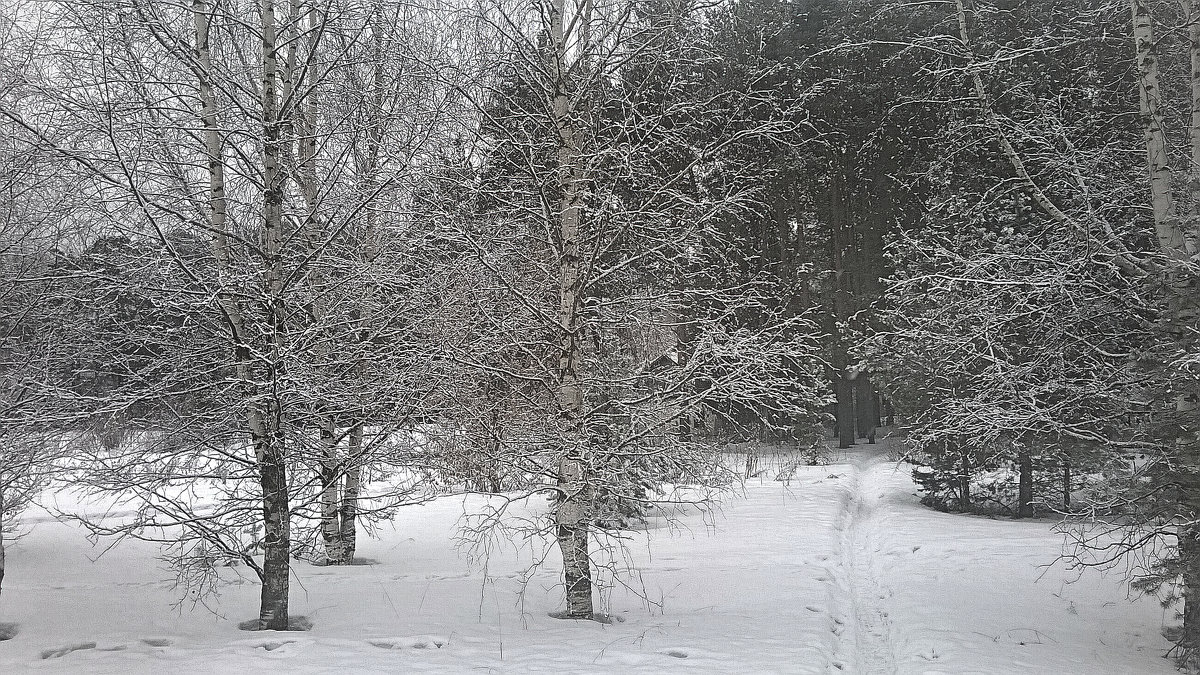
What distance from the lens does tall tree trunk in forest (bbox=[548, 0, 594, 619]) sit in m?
6.70

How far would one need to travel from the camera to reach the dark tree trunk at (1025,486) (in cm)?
1303

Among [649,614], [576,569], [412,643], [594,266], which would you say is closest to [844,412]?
[649,614]

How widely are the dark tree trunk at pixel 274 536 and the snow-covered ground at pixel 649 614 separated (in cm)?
20

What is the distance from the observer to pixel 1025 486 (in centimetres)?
1346

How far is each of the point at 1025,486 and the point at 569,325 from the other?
33.0 ft

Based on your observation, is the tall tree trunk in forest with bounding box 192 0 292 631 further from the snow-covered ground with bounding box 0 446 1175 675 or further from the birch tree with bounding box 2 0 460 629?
the snow-covered ground with bounding box 0 446 1175 675

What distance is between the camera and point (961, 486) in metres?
14.1

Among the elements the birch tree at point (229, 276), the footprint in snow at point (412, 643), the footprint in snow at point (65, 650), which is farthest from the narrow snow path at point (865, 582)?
the footprint in snow at point (65, 650)

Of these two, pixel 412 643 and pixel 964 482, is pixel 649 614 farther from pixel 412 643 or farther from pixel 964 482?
pixel 964 482

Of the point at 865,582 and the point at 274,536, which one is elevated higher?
the point at 274,536

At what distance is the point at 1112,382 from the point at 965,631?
243 centimetres

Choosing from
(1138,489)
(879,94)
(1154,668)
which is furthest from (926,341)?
(879,94)

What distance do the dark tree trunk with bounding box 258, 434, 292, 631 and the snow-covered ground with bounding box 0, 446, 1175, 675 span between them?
204 millimetres

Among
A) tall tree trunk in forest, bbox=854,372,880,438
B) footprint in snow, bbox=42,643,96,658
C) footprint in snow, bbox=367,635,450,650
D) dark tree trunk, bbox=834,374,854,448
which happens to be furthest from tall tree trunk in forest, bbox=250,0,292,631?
tall tree trunk in forest, bbox=854,372,880,438
